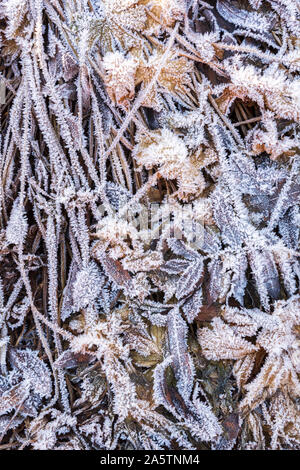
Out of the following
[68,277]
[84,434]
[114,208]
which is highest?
[114,208]

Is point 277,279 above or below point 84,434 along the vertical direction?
above

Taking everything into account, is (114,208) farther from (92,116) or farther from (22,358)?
(22,358)

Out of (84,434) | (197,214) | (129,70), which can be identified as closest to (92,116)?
(129,70)

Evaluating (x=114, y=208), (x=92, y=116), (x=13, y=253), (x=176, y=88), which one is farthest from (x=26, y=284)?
(x=176, y=88)

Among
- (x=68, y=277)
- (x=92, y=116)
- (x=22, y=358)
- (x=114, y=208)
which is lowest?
(x=22, y=358)

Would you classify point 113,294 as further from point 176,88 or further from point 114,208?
point 176,88

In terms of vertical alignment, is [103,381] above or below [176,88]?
below
